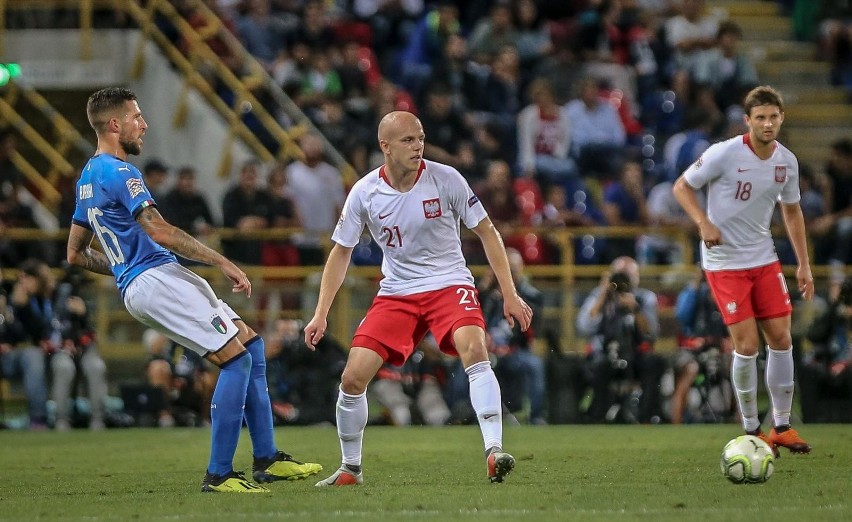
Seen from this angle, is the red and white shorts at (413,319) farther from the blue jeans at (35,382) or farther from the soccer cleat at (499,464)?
the blue jeans at (35,382)

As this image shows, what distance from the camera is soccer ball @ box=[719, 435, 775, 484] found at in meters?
8.67

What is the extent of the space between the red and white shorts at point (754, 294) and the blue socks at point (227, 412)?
375 cm

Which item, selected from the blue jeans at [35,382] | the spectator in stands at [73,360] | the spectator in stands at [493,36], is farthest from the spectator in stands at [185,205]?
the spectator in stands at [493,36]

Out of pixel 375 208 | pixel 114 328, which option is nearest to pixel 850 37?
pixel 114 328

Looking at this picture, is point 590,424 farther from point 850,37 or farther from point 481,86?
point 850,37

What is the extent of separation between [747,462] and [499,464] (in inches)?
56.1

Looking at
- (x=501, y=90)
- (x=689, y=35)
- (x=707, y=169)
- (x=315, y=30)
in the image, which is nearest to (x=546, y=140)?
(x=501, y=90)

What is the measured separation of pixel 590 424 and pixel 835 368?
8.21 feet

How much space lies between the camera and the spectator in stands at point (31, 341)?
1579cm

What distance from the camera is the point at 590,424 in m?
15.3

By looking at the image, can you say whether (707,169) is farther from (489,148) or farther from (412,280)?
(489,148)

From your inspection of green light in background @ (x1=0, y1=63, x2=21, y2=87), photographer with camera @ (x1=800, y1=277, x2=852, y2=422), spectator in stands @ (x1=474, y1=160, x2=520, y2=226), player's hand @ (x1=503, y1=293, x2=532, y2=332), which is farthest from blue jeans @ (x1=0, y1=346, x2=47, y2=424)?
player's hand @ (x1=503, y1=293, x2=532, y2=332)

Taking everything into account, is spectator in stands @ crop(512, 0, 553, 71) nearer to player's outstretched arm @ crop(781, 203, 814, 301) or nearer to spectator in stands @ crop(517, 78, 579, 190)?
spectator in stands @ crop(517, 78, 579, 190)

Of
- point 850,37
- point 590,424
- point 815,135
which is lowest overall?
point 590,424
